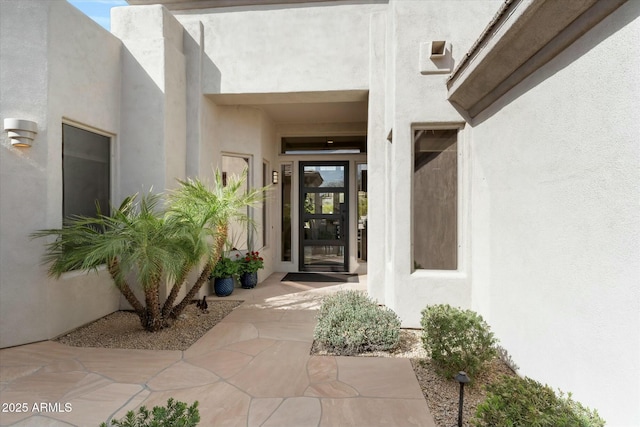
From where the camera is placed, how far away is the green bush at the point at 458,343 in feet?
10.9

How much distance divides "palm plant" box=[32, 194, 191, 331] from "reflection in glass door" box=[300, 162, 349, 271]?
4984mm

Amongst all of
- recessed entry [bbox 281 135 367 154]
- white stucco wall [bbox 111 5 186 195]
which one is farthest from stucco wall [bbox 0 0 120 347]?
recessed entry [bbox 281 135 367 154]

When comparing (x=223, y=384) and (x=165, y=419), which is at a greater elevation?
(x=165, y=419)

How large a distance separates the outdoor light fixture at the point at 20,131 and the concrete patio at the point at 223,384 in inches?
100

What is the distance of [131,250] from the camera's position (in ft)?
13.8

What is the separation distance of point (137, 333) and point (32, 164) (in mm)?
2571

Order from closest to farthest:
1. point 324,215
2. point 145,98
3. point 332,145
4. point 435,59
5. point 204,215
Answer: point 204,215 → point 435,59 → point 145,98 → point 332,145 → point 324,215

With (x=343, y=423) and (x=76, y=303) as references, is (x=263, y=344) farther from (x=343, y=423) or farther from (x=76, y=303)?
(x=76, y=303)

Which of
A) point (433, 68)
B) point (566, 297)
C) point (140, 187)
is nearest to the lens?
point (566, 297)

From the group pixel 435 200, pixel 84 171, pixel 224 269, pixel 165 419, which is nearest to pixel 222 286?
pixel 224 269

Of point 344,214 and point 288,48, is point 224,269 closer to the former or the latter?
point 344,214

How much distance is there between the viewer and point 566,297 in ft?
8.79

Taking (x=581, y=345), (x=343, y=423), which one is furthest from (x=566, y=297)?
(x=343, y=423)

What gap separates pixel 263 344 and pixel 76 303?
2832 millimetres
